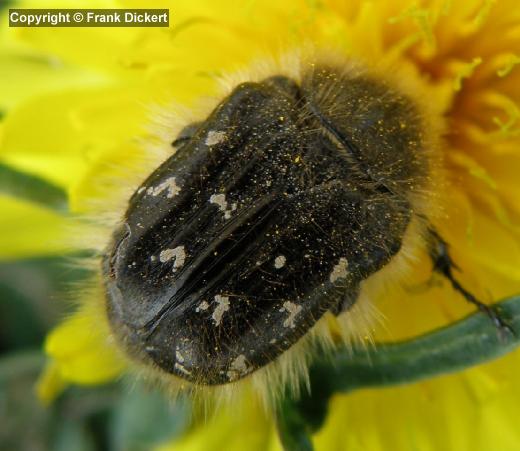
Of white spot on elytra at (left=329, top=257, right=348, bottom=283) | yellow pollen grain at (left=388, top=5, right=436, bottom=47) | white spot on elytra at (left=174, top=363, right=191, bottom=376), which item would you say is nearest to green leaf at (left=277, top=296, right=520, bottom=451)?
white spot on elytra at (left=329, top=257, right=348, bottom=283)

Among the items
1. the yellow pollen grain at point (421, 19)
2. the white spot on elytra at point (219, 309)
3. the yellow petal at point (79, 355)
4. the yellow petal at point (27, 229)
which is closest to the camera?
the white spot on elytra at point (219, 309)

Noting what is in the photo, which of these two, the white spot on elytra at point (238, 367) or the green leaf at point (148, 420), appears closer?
the white spot on elytra at point (238, 367)

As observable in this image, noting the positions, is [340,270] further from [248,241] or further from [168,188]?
[168,188]

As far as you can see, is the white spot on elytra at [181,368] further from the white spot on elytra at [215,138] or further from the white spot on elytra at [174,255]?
the white spot on elytra at [215,138]

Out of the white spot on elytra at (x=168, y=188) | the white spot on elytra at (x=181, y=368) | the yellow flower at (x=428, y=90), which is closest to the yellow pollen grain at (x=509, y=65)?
the yellow flower at (x=428, y=90)

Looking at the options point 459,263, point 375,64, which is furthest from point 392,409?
point 375,64

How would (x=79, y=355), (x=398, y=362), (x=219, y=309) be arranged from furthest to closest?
(x=79, y=355) → (x=398, y=362) → (x=219, y=309)

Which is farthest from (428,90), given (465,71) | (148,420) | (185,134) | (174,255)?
(148,420)
